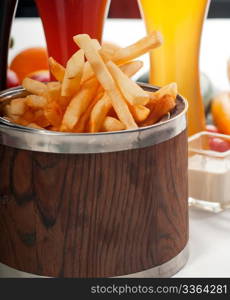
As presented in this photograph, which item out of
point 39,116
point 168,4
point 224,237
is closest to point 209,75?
point 168,4

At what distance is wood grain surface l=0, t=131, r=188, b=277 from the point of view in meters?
0.93

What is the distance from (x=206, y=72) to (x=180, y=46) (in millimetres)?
508

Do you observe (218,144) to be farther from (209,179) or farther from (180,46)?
(180,46)

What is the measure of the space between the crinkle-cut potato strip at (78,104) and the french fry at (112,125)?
0.03m

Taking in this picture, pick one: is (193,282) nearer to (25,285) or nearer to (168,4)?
(25,285)

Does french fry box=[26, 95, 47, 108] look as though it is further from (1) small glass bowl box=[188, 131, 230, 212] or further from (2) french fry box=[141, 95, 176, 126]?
(1) small glass bowl box=[188, 131, 230, 212]

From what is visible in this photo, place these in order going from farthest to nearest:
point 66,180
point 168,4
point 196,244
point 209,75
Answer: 1. point 209,75
2. point 168,4
3. point 196,244
4. point 66,180

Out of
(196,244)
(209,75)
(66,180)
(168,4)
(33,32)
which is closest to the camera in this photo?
(66,180)

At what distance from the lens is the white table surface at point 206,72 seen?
1.09m

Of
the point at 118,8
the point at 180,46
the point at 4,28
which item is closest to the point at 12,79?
the point at 4,28

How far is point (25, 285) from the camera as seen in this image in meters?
1.00

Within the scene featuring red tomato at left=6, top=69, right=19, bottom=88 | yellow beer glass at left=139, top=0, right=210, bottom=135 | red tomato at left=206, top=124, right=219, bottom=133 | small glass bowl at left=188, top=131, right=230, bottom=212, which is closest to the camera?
small glass bowl at left=188, top=131, right=230, bottom=212

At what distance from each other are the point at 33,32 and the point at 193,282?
1.38 metres

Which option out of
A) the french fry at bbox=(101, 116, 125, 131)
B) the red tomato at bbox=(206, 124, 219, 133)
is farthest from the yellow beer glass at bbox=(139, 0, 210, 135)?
the french fry at bbox=(101, 116, 125, 131)
